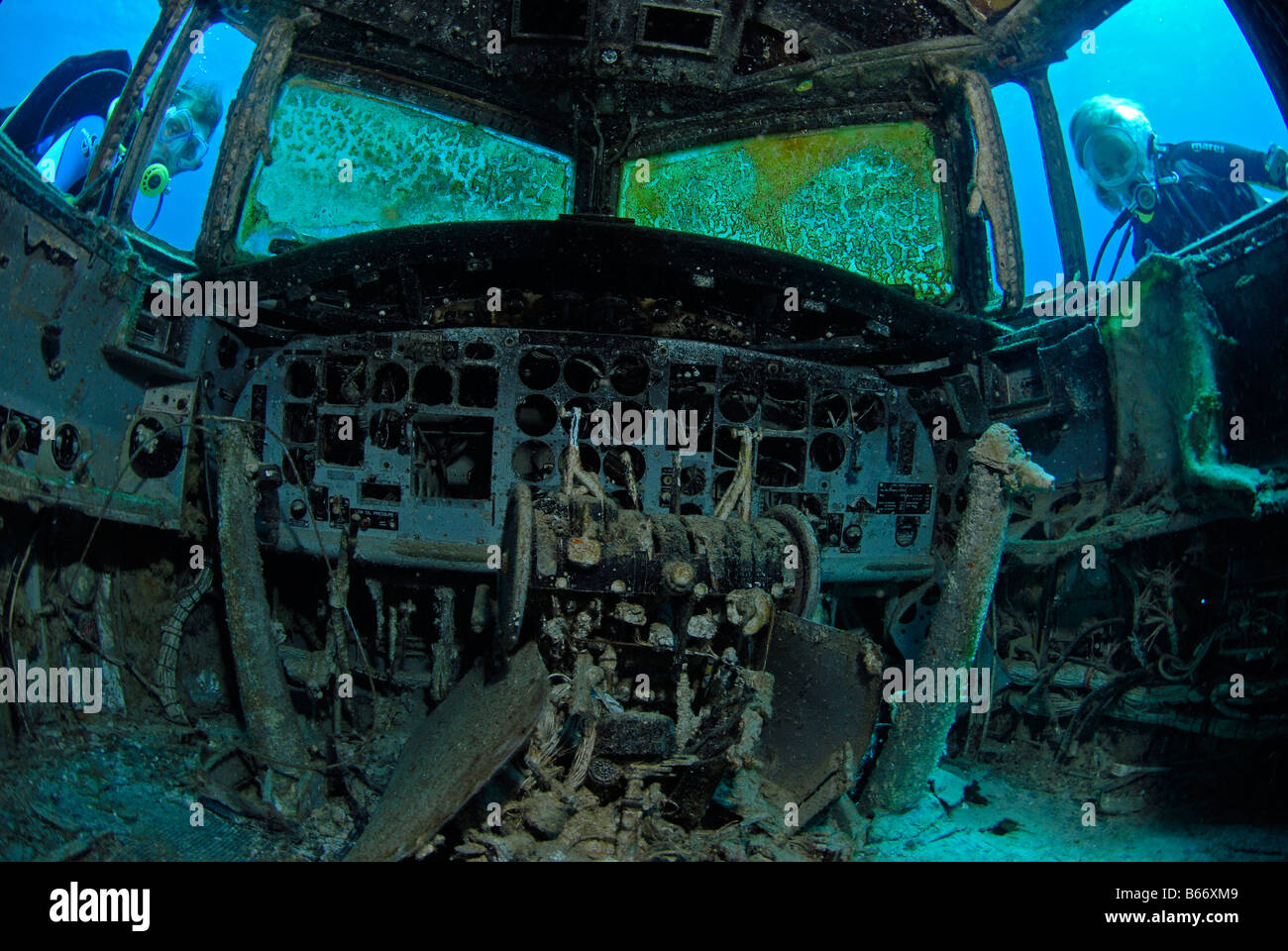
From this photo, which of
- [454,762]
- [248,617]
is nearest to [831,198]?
[454,762]

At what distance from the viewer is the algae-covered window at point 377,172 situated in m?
5.74

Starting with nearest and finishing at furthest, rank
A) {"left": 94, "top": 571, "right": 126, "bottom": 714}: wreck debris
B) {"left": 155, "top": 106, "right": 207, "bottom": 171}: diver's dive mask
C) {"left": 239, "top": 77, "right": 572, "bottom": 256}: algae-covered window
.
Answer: {"left": 94, "top": 571, "right": 126, "bottom": 714}: wreck debris < {"left": 239, "top": 77, "right": 572, "bottom": 256}: algae-covered window < {"left": 155, "top": 106, "right": 207, "bottom": 171}: diver's dive mask

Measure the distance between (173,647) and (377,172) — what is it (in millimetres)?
4017

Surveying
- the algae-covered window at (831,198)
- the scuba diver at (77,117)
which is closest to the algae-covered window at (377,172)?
the algae-covered window at (831,198)

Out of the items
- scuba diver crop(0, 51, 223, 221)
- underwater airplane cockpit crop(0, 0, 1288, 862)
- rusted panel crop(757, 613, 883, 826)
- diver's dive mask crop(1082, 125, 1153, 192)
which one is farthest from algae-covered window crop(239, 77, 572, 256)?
diver's dive mask crop(1082, 125, 1153, 192)

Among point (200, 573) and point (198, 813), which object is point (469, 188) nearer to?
point (200, 573)

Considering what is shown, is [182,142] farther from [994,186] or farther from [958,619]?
[958,619]

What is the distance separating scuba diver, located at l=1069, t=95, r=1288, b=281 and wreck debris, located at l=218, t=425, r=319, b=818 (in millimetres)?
7419

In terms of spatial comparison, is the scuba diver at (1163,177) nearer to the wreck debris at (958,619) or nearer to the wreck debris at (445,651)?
the wreck debris at (958,619)

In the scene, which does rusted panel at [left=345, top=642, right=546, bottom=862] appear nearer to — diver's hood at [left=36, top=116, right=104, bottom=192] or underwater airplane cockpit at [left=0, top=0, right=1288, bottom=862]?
underwater airplane cockpit at [left=0, top=0, right=1288, bottom=862]

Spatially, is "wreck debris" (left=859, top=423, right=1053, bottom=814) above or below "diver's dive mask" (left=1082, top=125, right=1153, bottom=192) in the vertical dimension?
below

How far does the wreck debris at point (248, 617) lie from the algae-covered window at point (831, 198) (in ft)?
12.7

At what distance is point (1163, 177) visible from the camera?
6992mm

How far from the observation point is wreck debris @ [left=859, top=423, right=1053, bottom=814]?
4.09 metres
